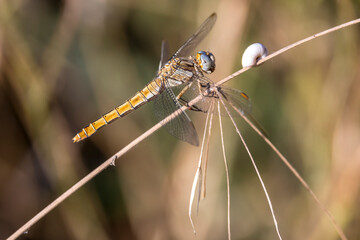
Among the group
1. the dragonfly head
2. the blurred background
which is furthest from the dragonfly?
the blurred background

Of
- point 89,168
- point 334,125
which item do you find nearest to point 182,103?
point 89,168

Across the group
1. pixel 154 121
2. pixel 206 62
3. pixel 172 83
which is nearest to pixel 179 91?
pixel 172 83

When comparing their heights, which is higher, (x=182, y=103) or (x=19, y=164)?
(x=19, y=164)

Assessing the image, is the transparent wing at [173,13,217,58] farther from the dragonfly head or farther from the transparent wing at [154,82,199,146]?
the transparent wing at [154,82,199,146]

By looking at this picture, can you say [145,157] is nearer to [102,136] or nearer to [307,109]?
[102,136]

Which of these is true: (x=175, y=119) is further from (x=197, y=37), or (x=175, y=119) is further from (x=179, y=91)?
(x=197, y=37)

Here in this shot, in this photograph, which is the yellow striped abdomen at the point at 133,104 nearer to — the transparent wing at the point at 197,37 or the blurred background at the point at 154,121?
the transparent wing at the point at 197,37

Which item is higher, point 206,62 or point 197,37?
point 197,37
